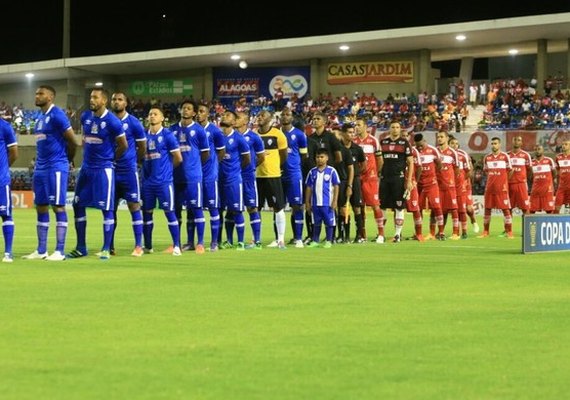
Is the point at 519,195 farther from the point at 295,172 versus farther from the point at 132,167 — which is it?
Answer: the point at 132,167

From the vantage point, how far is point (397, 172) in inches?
901

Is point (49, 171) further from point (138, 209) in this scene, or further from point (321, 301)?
point (321, 301)

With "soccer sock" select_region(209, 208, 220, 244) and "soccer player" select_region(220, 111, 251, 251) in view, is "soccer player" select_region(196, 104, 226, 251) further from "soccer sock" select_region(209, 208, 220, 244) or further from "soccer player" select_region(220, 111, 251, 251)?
"soccer player" select_region(220, 111, 251, 251)

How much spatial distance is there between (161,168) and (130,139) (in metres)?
0.94

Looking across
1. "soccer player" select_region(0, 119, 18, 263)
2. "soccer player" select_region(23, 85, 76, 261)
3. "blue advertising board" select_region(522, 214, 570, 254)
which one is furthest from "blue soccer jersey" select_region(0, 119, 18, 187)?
"blue advertising board" select_region(522, 214, 570, 254)

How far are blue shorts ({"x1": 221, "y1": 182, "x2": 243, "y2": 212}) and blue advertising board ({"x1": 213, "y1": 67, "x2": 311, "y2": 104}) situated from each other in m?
40.1

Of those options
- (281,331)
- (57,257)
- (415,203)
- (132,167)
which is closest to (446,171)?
(415,203)

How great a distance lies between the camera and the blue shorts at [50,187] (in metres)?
15.7

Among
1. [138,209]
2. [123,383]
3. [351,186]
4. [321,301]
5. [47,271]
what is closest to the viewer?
[123,383]

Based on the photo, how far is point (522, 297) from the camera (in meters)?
11.6

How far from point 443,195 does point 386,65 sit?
33.2m

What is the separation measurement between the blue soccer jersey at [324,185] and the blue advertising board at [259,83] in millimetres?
38837

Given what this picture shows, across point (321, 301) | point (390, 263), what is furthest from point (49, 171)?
point (321, 301)

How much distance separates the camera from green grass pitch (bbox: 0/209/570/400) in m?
6.74
